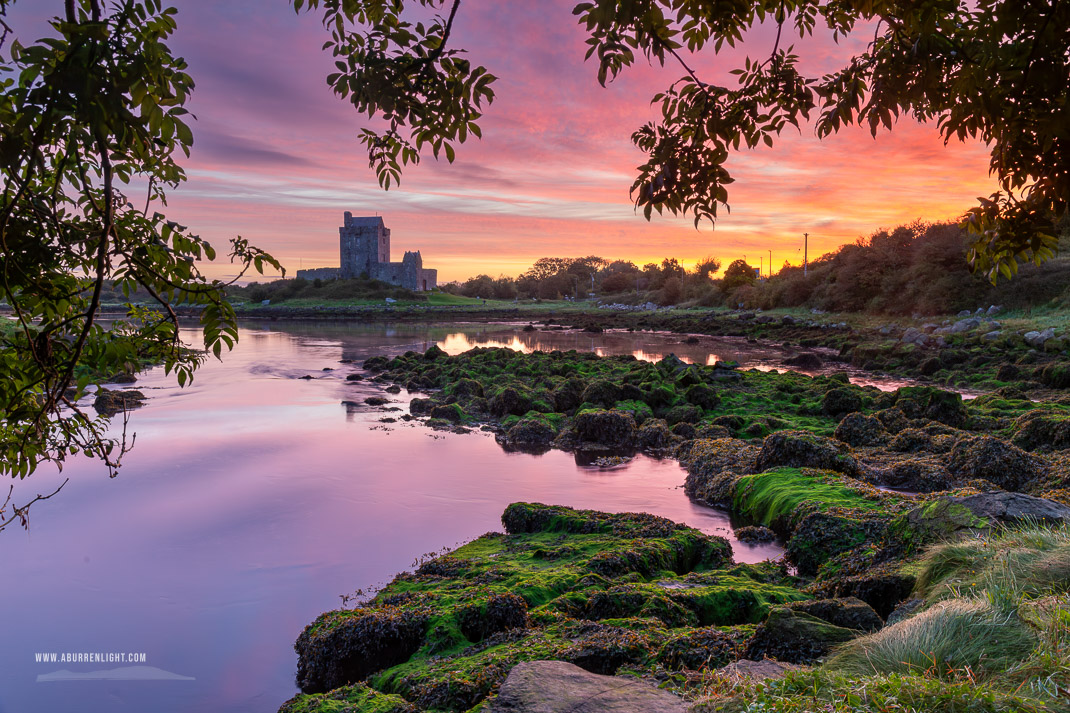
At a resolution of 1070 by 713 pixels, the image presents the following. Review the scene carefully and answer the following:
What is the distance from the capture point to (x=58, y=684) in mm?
4840

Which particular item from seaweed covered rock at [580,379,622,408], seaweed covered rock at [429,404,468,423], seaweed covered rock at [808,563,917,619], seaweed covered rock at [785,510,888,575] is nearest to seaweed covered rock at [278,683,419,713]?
→ seaweed covered rock at [808,563,917,619]

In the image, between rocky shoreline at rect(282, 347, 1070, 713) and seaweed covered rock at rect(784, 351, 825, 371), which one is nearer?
rocky shoreline at rect(282, 347, 1070, 713)

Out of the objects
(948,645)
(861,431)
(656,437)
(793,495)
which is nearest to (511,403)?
(656,437)

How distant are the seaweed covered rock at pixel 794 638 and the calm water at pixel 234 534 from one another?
3008 mm

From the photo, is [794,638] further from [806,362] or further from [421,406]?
[806,362]

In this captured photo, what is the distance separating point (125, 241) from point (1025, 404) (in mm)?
14240

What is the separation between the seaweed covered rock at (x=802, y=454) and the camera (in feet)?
27.0

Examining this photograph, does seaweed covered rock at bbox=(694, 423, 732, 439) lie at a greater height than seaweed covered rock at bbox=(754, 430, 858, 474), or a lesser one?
lesser

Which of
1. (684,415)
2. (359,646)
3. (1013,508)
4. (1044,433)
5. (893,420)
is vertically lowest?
(359,646)

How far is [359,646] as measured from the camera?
4484 mm

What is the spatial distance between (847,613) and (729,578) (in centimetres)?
136

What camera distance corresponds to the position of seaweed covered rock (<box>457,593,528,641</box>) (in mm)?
4422

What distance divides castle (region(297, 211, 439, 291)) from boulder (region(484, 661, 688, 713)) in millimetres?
92721

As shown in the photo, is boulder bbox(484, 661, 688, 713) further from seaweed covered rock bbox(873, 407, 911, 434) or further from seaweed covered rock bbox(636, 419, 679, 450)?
seaweed covered rock bbox(873, 407, 911, 434)
